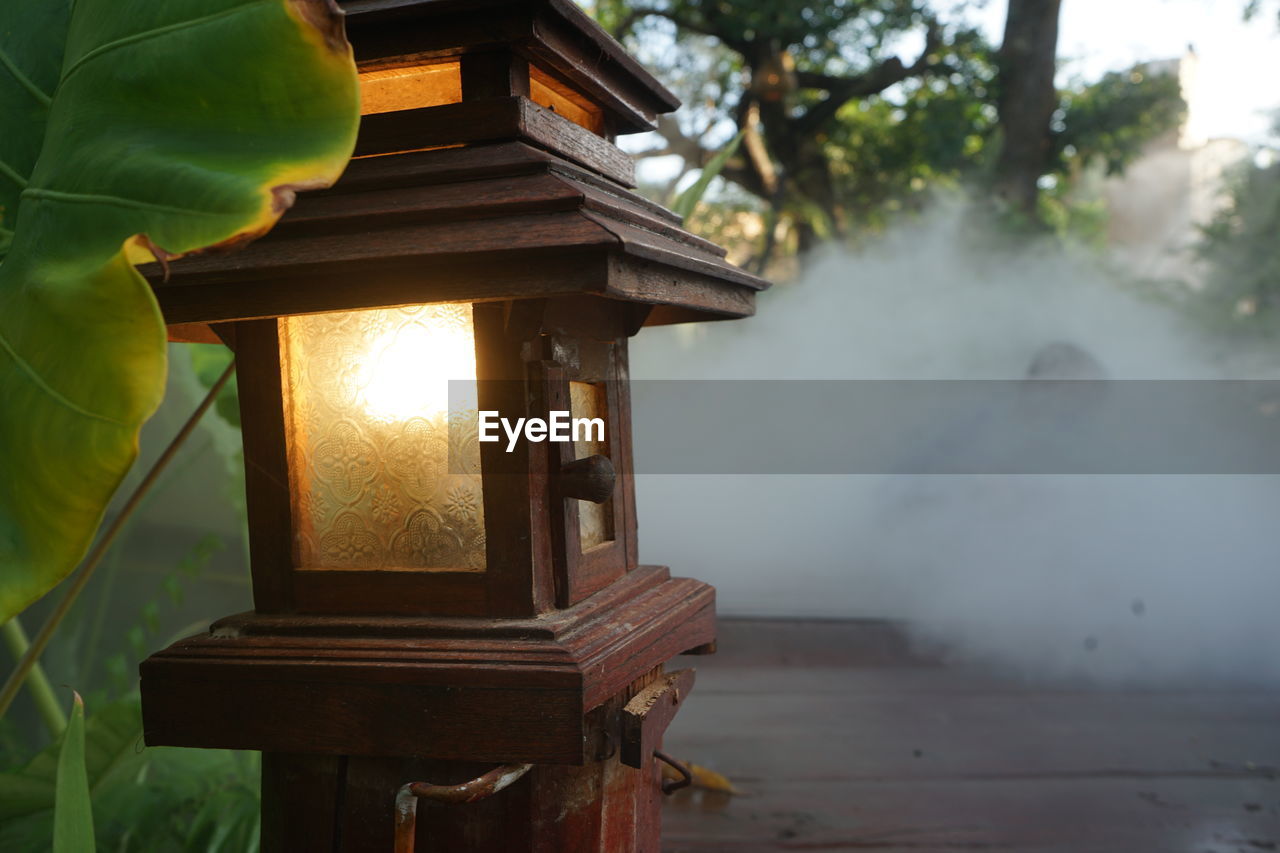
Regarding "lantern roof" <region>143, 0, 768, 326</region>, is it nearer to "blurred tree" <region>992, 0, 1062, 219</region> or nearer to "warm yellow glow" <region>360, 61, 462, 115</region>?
"warm yellow glow" <region>360, 61, 462, 115</region>

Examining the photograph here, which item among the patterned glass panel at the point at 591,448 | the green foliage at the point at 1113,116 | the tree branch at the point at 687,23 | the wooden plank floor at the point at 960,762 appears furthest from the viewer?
the tree branch at the point at 687,23

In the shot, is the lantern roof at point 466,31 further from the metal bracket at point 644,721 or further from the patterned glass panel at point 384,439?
the metal bracket at point 644,721

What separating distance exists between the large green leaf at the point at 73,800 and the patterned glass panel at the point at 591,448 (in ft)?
1.26

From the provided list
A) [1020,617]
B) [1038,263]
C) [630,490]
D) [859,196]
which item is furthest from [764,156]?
[630,490]

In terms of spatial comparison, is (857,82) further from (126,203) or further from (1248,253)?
(126,203)

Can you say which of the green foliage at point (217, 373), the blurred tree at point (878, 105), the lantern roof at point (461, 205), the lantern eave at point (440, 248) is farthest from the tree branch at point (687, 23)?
the lantern eave at point (440, 248)

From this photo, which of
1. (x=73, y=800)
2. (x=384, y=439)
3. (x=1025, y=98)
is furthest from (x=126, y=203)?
(x=1025, y=98)

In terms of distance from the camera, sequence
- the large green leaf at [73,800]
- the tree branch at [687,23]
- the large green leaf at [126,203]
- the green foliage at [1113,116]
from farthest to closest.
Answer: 1. the tree branch at [687,23]
2. the green foliage at [1113,116]
3. the large green leaf at [73,800]
4. the large green leaf at [126,203]

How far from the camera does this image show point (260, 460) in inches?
31.2

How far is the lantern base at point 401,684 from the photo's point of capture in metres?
0.69

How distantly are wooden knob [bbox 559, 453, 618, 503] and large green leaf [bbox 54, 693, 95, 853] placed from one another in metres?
0.37

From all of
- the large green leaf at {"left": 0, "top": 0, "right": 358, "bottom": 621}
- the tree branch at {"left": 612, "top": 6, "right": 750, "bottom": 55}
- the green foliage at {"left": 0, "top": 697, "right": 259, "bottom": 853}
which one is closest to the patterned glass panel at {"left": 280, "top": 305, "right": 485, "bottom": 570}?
the large green leaf at {"left": 0, "top": 0, "right": 358, "bottom": 621}

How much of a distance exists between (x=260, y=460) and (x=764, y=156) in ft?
11.7

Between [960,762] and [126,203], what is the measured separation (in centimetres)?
139
